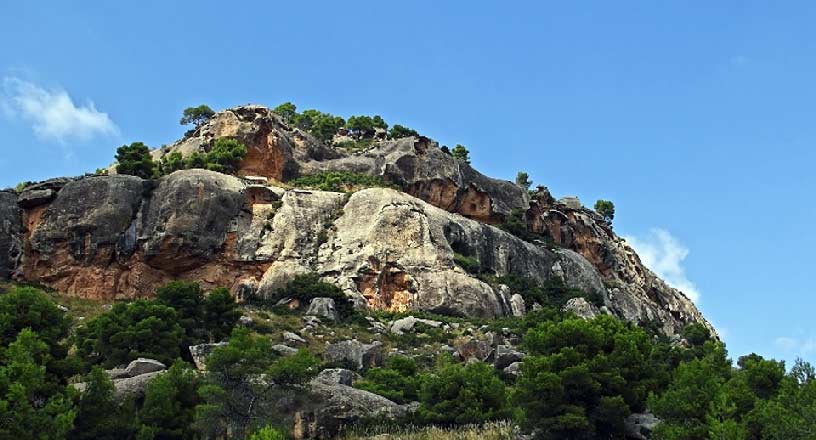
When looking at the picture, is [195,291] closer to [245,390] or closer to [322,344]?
[322,344]

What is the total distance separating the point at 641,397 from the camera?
32.9 meters

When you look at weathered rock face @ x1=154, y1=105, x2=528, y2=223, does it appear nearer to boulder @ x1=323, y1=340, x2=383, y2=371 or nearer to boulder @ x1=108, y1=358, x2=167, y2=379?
boulder @ x1=323, y1=340, x2=383, y2=371

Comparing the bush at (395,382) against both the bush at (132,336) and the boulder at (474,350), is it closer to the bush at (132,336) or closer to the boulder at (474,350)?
the boulder at (474,350)

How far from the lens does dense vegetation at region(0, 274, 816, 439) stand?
26438 millimetres

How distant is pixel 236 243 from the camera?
226 ft

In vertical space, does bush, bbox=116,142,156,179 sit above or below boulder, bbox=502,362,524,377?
above

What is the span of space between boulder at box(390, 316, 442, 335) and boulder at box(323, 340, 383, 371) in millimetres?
9635

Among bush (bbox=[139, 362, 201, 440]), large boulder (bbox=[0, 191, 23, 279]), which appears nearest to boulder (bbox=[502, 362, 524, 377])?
bush (bbox=[139, 362, 201, 440])

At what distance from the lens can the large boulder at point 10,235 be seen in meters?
64.4

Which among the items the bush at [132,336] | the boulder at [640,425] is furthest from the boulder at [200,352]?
the boulder at [640,425]

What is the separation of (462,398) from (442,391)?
0.77 m

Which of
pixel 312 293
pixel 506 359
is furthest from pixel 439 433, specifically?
pixel 312 293

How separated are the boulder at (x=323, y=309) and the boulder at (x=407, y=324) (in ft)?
12.4

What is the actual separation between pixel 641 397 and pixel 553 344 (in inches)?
139
